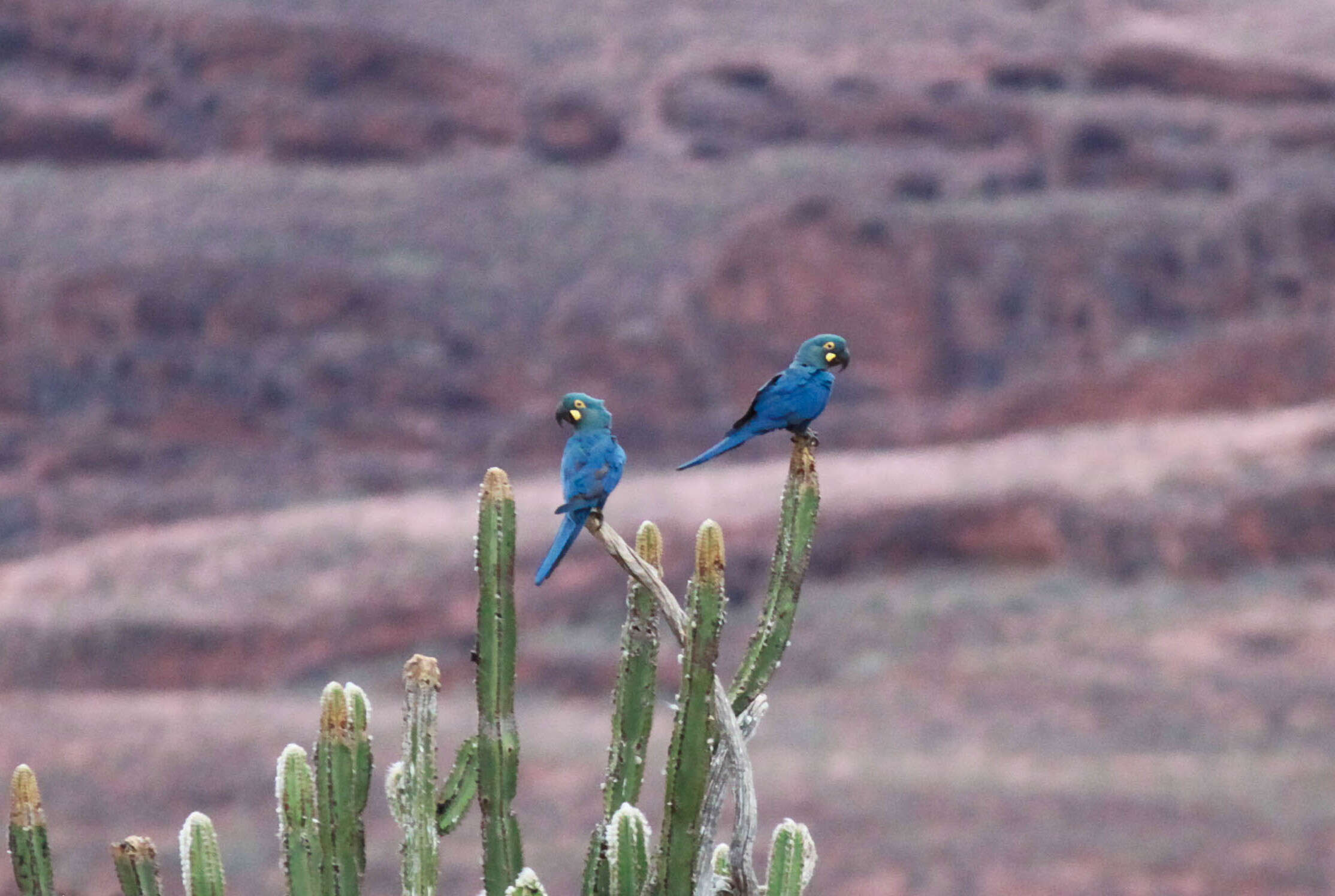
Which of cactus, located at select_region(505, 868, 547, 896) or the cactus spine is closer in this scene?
cactus, located at select_region(505, 868, 547, 896)

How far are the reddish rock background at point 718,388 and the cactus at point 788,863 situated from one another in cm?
1239

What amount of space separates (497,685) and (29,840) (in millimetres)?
1701

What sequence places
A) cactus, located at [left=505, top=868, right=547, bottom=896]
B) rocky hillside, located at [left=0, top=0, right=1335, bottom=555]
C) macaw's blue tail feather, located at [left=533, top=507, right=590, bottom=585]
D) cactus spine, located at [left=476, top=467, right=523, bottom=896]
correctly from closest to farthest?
1. macaw's blue tail feather, located at [left=533, top=507, right=590, bottom=585]
2. cactus, located at [left=505, top=868, right=547, bottom=896]
3. cactus spine, located at [left=476, top=467, right=523, bottom=896]
4. rocky hillside, located at [left=0, top=0, right=1335, bottom=555]

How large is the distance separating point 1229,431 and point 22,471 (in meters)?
19.0

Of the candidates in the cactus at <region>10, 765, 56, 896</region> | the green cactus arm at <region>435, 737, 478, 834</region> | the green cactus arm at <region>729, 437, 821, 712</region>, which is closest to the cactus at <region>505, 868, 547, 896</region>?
the green cactus arm at <region>435, 737, 478, 834</region>

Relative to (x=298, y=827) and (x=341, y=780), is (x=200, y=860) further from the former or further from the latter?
(x=341, y=780)

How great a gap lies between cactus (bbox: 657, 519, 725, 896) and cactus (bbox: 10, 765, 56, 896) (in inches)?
85.6

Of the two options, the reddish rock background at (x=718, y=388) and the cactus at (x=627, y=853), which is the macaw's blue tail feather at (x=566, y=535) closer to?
the cactus at (x=627, y=853)

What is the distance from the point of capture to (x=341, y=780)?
5.92m

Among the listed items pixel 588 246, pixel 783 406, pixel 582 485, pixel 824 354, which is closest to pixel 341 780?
pixel 582 485

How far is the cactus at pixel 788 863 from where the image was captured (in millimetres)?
5957

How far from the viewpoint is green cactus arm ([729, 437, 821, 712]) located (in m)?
5.53

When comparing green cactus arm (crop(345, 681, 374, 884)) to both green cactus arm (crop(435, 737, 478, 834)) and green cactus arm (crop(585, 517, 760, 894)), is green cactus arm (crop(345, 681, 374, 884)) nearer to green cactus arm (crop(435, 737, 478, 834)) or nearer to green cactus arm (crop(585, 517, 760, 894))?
green cactus arm (crop(435, 737, 478, 834))

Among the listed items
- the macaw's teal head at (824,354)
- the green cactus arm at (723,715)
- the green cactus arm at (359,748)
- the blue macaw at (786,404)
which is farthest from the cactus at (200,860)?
the macaw's teal head at (824,354)
